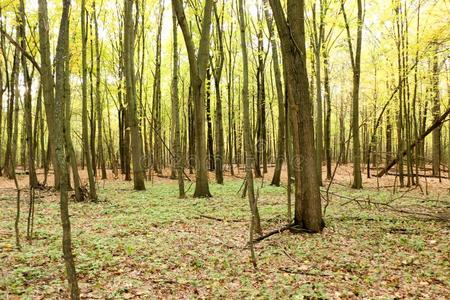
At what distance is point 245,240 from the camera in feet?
19.9

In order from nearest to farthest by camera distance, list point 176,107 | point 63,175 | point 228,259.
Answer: point 63,175 → point 228,259 → point 176,107

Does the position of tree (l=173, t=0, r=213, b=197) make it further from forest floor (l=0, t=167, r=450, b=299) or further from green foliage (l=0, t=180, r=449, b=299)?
green foliage (l=0, t=180, r=449, b=299)

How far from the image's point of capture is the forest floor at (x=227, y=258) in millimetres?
4102

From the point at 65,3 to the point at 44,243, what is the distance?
14.1 feet

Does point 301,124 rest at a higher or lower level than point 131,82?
lower

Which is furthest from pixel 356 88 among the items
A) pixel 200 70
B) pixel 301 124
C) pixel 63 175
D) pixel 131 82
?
pixel 63 175

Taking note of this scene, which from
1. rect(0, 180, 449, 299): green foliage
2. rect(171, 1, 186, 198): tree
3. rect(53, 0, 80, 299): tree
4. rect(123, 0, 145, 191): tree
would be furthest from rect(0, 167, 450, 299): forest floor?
rect(123, 0, 145, 191): tree

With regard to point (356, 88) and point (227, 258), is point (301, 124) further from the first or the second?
point (356, 88)

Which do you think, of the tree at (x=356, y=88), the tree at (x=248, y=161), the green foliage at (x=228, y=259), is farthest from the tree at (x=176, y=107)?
the tree at (x=356, y=88)

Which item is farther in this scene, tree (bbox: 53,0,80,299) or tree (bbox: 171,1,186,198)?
tree (bbox: 171,1,186,198)

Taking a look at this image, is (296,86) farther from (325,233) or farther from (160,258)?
(160,258)

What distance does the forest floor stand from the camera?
4102mm

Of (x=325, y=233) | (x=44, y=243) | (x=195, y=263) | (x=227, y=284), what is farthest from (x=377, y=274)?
(x=44, y=243)

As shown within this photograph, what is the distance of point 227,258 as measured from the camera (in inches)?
205
